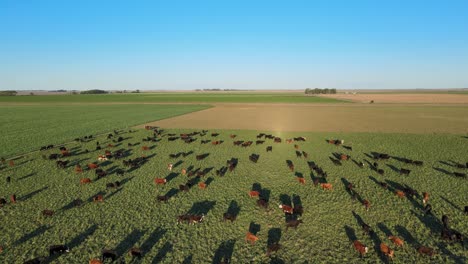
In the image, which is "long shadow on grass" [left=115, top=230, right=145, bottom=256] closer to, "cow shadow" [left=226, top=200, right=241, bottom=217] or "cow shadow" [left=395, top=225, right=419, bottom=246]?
"cow shadow" [left=226, top=200, right=241, bottom=217]

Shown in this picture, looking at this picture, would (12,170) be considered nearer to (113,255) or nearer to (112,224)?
(112,224)

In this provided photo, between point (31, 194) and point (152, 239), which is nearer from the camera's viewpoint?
point (152, 239)

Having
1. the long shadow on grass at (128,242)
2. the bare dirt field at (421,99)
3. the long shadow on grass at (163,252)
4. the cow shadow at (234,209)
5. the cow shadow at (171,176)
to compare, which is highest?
the bare dirt field at (421,99)

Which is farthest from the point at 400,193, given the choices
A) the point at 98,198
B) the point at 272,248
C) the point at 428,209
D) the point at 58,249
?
the point at 98,198

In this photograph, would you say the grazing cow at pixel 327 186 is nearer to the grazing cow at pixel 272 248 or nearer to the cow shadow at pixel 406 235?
the cow shadow at pixel 406 235

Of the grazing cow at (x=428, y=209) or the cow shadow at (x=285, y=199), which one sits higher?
the grazing cow at (x=428, y=209)

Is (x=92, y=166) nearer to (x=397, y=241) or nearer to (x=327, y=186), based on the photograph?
(x=327, y=186)

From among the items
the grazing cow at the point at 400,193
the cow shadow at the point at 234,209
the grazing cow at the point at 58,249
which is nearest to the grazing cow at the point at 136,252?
the grazing cow at the point at 58,249
